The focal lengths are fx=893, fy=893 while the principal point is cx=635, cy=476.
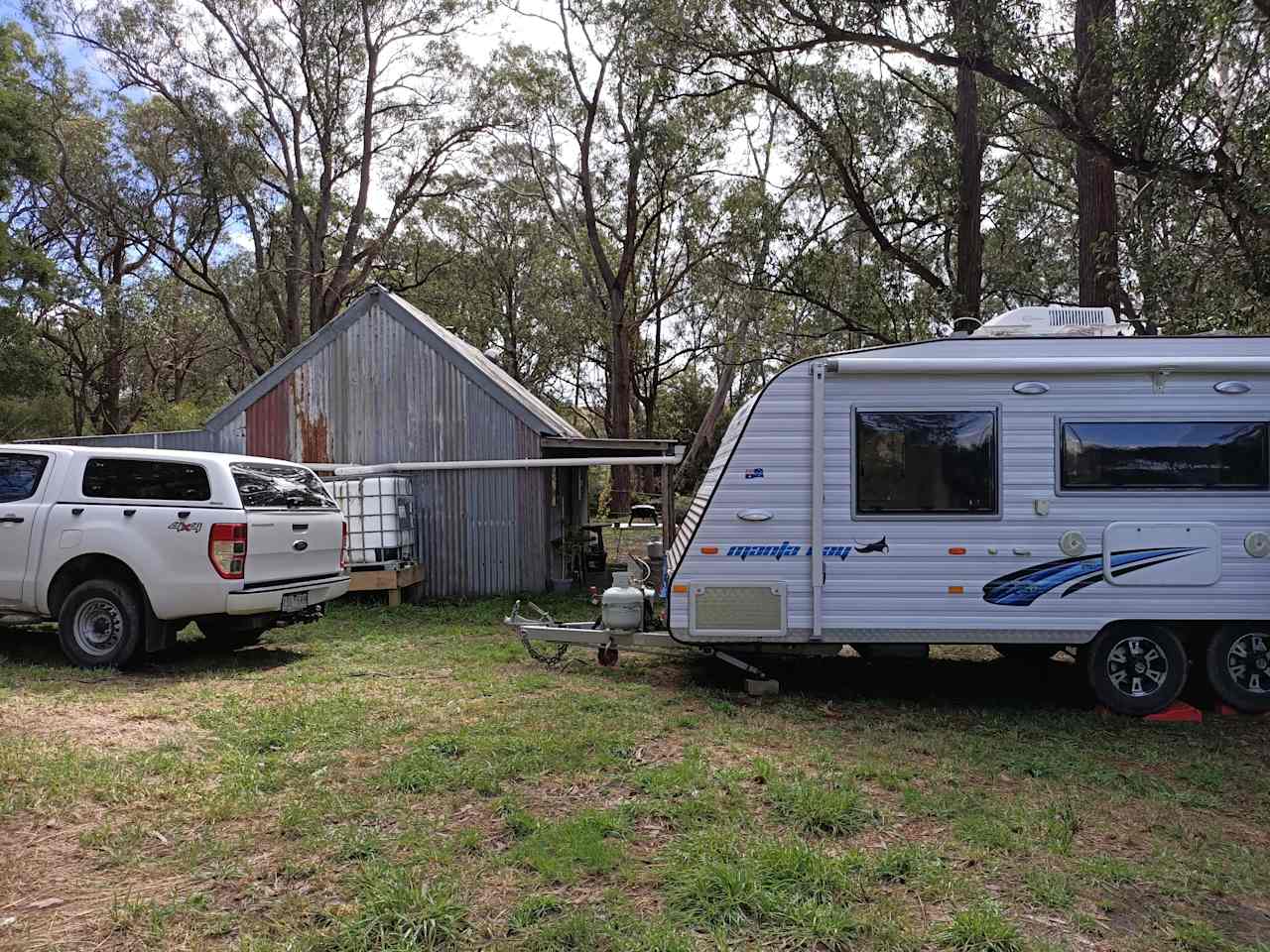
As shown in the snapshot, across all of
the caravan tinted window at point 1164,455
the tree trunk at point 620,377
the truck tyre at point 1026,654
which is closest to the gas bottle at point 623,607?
the truck tyre at point 1026,654

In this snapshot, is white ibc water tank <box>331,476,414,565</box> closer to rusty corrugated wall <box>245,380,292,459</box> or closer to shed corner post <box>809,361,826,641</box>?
rusty corrugated wall <box>245,380,292,459</box>

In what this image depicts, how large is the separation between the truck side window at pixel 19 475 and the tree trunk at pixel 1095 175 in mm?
11554

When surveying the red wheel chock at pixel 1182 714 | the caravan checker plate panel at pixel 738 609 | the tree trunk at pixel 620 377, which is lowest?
the red wheel chock at pixel 1182 714

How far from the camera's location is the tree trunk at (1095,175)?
10188 mm

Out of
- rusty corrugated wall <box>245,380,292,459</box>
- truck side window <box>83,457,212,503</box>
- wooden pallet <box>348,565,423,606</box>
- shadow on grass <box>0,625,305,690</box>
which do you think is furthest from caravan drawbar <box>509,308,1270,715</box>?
rusty corrugated wall <box>245,380,292,459</box>

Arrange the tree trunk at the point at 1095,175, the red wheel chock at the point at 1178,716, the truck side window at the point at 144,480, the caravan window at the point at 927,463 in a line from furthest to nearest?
the tree trunk at the point at 1095,175 < the truck side window at the point at 144,480 < the caravan window at the point at 927,463 < the red wheel chock at the point at 1178,716

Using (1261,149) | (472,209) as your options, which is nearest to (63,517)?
(1261,149)

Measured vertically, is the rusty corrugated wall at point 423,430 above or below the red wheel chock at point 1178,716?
above

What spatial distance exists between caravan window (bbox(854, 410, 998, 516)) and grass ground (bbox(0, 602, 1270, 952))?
162 centimetres

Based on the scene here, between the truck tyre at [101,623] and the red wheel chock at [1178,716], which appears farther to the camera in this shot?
the truck tyre at [101,623]

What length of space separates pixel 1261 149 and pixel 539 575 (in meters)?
10.3

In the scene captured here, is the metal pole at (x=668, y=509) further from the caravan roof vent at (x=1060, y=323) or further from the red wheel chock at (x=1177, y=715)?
the red wheel chock at (x=1177, y=715)

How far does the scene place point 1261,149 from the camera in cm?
948

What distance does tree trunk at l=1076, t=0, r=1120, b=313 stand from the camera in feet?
33.4
